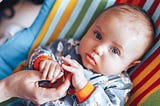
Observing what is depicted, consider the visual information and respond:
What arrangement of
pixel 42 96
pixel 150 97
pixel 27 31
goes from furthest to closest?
pixel 27 31 < pixel 150 97 < pixel 42 96

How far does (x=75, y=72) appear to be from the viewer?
113 centimetres

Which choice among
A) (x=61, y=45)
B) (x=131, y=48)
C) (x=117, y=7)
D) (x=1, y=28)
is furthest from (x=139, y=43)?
(x=1, y=28)

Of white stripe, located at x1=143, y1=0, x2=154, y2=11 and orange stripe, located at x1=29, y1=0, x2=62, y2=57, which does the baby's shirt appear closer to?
orange stripe, located at x1=29, y1=0, x2=62, y2=57

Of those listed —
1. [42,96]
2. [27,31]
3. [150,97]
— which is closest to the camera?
[42,96]

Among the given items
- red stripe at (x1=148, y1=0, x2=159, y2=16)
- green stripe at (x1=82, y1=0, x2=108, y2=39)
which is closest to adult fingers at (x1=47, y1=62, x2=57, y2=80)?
green stripe at (x1=82, y1=0, x2=108, y2=39)

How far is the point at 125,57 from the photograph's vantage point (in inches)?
48.9

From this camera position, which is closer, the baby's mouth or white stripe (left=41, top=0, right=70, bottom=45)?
the baby's mouth

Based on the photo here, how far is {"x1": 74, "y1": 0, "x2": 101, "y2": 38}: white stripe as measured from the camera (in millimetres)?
1375

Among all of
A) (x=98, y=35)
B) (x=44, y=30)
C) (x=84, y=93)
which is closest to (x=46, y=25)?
(x=44, y=30)

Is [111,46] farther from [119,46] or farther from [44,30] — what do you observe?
[44,30]

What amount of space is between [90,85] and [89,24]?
0.99ft

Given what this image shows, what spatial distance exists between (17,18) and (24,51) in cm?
13

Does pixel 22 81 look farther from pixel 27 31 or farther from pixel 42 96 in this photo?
pixel 27 31

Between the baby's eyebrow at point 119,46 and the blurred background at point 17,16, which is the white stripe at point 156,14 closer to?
the baby's eyebrow at point 119,46
